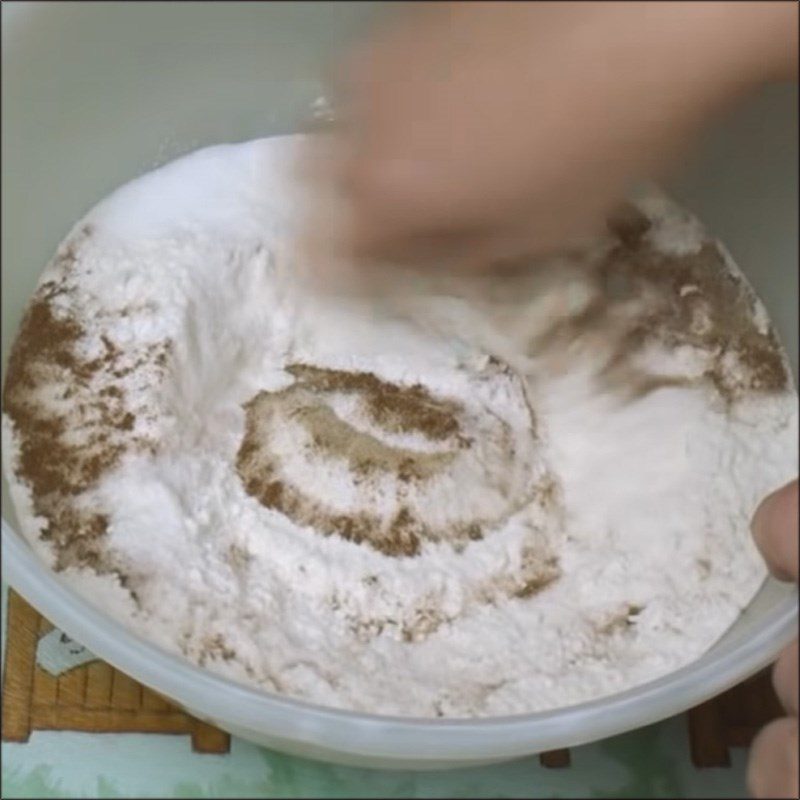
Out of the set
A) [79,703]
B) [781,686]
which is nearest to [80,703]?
[79,703]

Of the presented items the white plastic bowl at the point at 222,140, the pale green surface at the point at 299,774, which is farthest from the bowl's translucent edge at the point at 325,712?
the pale green surface at the point at 299,774

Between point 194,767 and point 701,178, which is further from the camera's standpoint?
point 701,178

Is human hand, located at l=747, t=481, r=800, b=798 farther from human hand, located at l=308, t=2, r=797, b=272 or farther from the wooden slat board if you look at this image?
the wooden slat board

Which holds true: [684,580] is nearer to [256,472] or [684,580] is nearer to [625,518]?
[625,518]

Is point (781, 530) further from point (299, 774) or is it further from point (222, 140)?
point (222, 140)

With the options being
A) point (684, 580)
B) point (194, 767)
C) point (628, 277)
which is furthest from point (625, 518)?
point (194, 767)

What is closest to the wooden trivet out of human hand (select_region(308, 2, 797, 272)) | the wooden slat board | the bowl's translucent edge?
the wooden slat board
